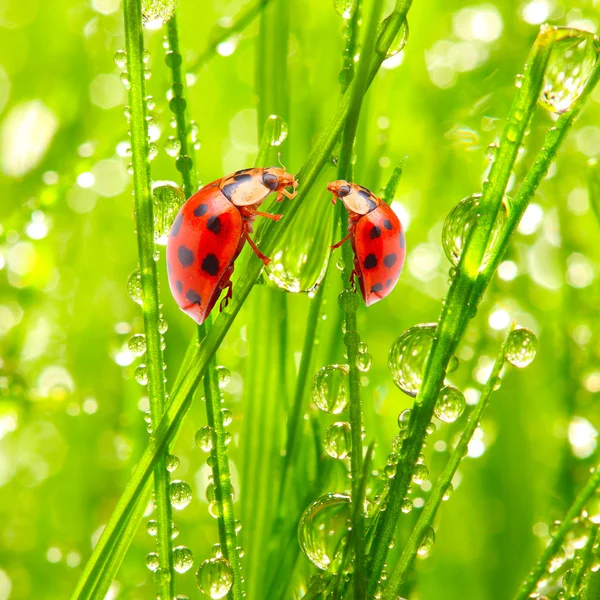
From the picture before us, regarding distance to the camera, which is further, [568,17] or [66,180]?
[568,17]

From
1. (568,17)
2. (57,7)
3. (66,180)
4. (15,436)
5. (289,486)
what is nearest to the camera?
(289,486)

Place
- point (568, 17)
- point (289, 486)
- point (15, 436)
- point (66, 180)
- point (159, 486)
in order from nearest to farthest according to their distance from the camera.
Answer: point (159, 486), point (289, 486), point (66, 180), point (15, 436), point (568, 17)

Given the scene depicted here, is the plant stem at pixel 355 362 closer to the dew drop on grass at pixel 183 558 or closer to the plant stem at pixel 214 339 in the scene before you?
the plant stem at pixel 214 339

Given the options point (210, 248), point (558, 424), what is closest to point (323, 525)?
point (210, 248)

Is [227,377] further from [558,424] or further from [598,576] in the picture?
[558,424]

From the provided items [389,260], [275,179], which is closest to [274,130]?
[275,179]

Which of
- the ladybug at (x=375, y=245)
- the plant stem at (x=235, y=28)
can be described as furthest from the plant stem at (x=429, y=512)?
the plant stem at (x=235, y=28)

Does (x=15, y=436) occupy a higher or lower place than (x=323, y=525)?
lower

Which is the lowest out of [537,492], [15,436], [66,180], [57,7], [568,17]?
[15,436]
